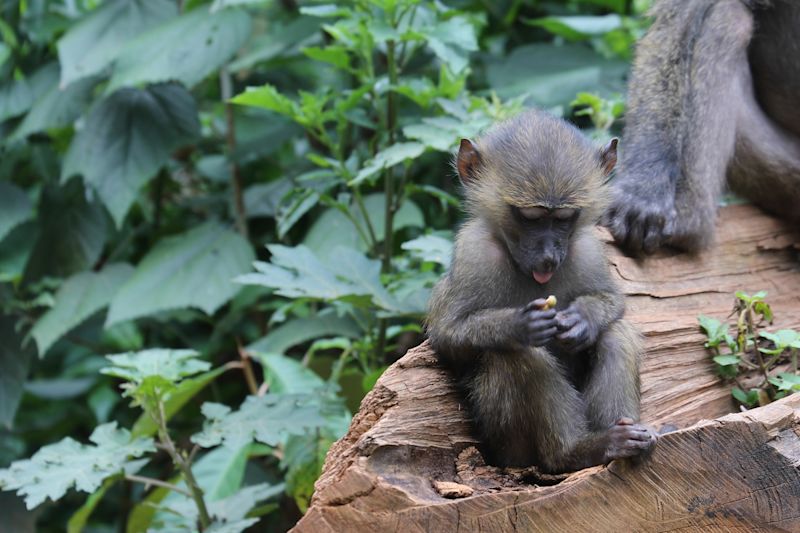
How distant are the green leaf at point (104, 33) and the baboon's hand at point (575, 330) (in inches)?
135

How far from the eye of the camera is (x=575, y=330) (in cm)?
305

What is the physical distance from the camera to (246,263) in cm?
577

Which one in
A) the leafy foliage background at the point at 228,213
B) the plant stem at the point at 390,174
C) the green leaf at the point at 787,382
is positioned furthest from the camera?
the plant stem at the point at 390,174

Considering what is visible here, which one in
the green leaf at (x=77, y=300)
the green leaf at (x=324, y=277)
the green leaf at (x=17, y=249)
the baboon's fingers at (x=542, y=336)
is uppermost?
the baboon's fingers at (x=542, y=336)

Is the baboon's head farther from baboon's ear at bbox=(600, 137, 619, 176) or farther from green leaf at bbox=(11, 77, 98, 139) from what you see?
green leaf at bbox=(11, 77, 98, 139)

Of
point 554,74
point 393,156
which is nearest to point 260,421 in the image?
point 393,156

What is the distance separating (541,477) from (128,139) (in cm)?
389

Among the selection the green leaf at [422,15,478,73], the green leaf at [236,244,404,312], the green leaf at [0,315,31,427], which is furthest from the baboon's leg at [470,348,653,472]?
the green leaf at [0,315,31,427]

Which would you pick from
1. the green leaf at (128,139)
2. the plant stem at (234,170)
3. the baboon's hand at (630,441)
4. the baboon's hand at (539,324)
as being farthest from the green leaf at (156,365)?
the plant stem at (234,170)

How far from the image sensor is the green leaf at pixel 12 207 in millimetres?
5930

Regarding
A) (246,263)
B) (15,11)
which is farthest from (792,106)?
(15,11)

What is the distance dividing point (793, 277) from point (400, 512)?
8.06 feet

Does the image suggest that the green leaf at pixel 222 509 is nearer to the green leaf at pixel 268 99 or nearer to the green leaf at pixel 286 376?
the green leaf at pixel 286 376

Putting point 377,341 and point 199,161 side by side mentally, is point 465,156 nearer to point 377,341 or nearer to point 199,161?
point 377,341
